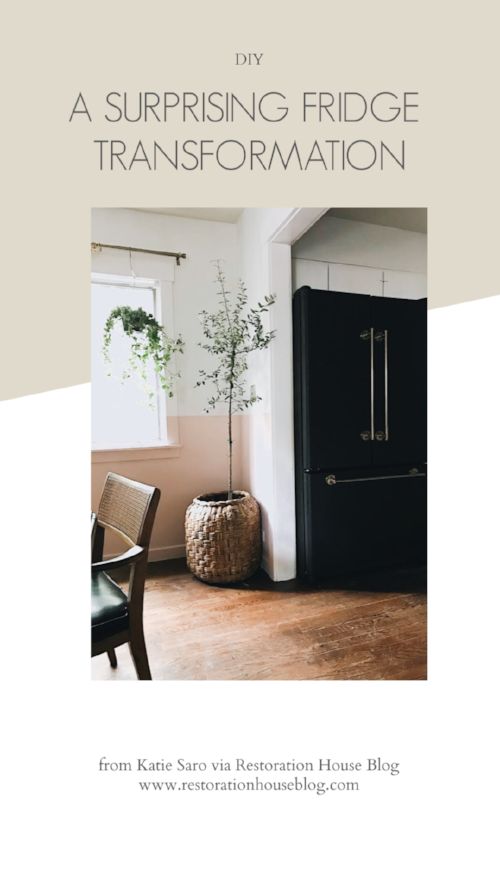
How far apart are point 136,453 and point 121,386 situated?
443mm

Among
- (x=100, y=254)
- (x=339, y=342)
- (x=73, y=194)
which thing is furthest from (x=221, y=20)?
(x=100, y=254)

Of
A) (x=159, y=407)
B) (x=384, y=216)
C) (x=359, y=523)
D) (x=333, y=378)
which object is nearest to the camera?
(x=333, y=378)

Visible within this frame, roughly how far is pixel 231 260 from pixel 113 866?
9.56 ft

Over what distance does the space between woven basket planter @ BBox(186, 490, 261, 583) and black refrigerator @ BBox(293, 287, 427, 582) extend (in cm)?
29

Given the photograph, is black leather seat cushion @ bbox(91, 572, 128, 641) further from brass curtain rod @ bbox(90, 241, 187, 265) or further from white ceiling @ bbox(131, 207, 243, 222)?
white ceiling @ bbox(131, 207, 243, 222)

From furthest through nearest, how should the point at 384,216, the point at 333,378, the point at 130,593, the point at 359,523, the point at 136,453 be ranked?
the point at 136,453, the point at 384,216, the point at 359,523, the point at 333,378, the point at 130,593

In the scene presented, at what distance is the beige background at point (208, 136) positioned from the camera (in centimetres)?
75

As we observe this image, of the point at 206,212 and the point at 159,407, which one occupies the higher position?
the point at 206,212

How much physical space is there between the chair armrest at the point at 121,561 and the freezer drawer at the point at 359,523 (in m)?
1.27

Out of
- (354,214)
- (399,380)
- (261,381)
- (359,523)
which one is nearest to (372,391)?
(399,380)

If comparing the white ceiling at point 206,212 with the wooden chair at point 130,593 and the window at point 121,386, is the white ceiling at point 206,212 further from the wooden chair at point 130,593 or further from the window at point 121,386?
the wooden chair at point 130,593

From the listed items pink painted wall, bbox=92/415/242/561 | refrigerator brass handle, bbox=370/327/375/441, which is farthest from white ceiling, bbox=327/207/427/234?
pink painted wall, bbox=92/415/242/561

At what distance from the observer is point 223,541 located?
87.0 inches

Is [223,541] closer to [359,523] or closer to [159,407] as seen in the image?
[359,523]
